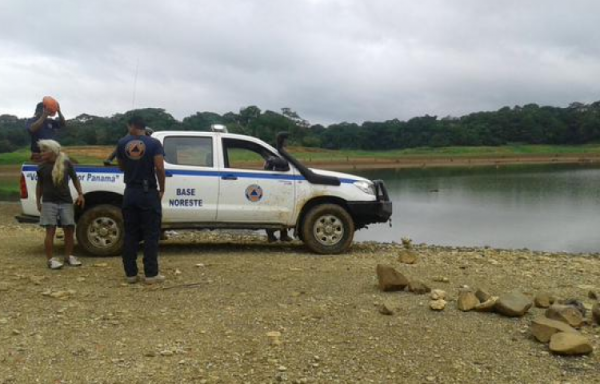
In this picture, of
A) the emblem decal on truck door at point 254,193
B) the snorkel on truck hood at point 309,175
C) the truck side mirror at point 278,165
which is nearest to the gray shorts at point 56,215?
the emblem decal on truck door at point 254,193

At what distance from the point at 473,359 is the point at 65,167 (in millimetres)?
5191

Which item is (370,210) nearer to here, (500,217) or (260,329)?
(260,329)

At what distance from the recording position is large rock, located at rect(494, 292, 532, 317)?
5.17 meters

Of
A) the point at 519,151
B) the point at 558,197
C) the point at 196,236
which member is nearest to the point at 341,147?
the point at 519,151

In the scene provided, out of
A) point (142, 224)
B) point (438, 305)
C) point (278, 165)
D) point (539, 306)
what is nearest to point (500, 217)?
point (278, 165)

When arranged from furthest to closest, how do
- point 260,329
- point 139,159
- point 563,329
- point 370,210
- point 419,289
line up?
1. point 370,210
2. point 139,159
3. point 419,289
4. point 260,329
5. point 563,329

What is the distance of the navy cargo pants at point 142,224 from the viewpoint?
244 inches

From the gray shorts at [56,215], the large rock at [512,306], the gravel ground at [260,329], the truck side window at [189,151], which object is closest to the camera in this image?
the gravel ground at [260,329]

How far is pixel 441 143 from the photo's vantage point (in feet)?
330

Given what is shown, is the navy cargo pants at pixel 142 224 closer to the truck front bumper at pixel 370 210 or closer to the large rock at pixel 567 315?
the truck front bumper at pixel 370 210

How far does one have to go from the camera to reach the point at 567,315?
4.96 m

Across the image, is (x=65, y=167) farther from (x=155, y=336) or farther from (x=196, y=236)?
(x=196, y=236)

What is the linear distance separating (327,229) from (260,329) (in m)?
4.02

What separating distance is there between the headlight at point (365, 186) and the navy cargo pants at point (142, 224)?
11.8ft
